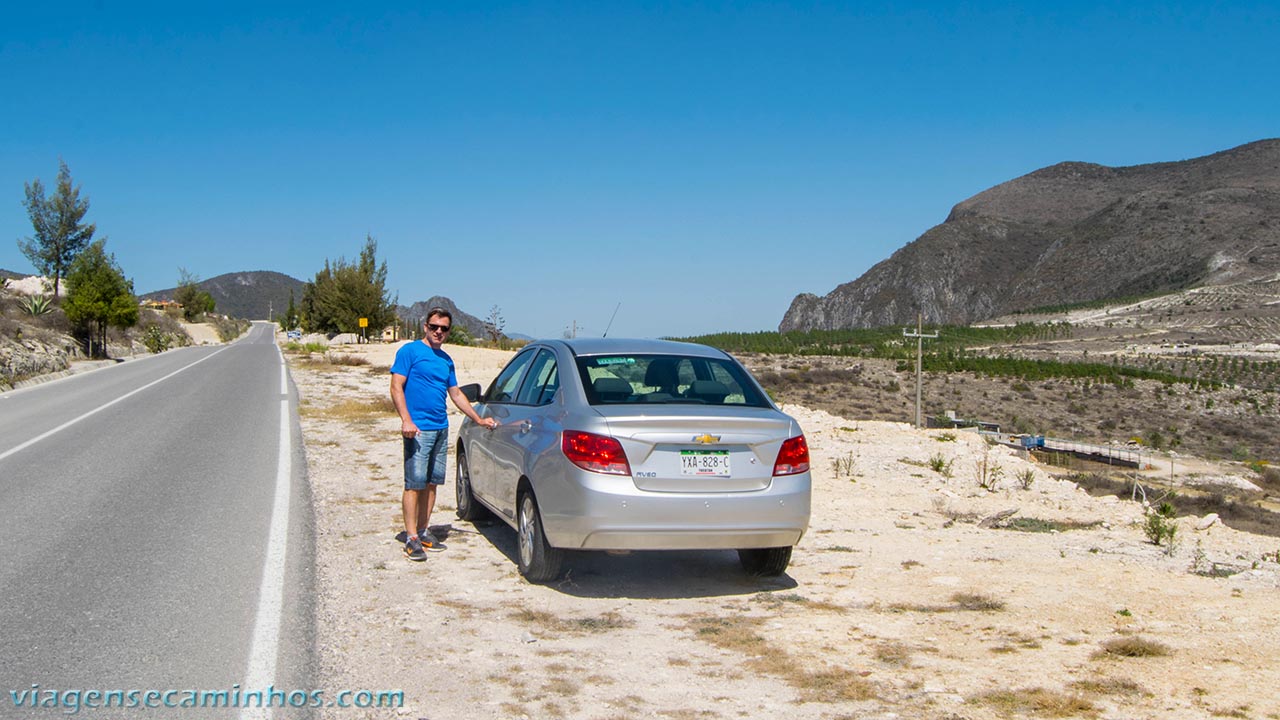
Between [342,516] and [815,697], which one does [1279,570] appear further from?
[342,516]

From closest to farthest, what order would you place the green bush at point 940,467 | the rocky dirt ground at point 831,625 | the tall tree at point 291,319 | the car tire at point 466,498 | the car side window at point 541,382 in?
the rocky dirt ground at point 831,625 → the car side window at point 541,382 → the car tire at point 466,498 → the green bush at point 940,467 → the tall tree at point 291,319

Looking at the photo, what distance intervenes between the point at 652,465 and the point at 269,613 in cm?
241

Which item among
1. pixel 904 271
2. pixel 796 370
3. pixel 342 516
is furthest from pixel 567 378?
pixel 904 271

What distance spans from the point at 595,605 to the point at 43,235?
254 ft

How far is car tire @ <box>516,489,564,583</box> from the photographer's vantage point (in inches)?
252

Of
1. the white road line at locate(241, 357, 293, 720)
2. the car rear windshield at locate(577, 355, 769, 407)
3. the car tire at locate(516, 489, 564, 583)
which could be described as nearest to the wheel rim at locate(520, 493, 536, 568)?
the car tire at locate(516, 489, 564, 583)

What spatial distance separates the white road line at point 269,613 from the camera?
462 centimetres

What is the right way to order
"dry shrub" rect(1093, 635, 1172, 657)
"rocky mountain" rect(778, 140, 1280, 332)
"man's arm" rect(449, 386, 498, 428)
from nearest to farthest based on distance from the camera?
"dry shrub" rect(1093, 635, 1172, 657), "man's arm" rect(449, 386, 498, 428), "rocky mountain" rect(778, 140, 1280, 332)

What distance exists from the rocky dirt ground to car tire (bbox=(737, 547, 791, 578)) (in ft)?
0.33

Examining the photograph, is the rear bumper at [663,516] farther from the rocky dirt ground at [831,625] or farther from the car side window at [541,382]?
the car side window at [541,382]

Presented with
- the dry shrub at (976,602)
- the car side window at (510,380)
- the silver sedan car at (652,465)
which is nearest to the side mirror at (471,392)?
the car side window at (510,380)

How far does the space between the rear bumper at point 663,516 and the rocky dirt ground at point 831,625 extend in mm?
434

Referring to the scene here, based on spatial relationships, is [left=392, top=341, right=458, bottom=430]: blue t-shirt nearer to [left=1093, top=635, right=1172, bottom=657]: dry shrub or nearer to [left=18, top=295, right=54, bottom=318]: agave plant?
[left=1093, top=635, right=1172, bottom=657]: dry shrub

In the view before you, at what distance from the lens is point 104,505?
29.9 feet
